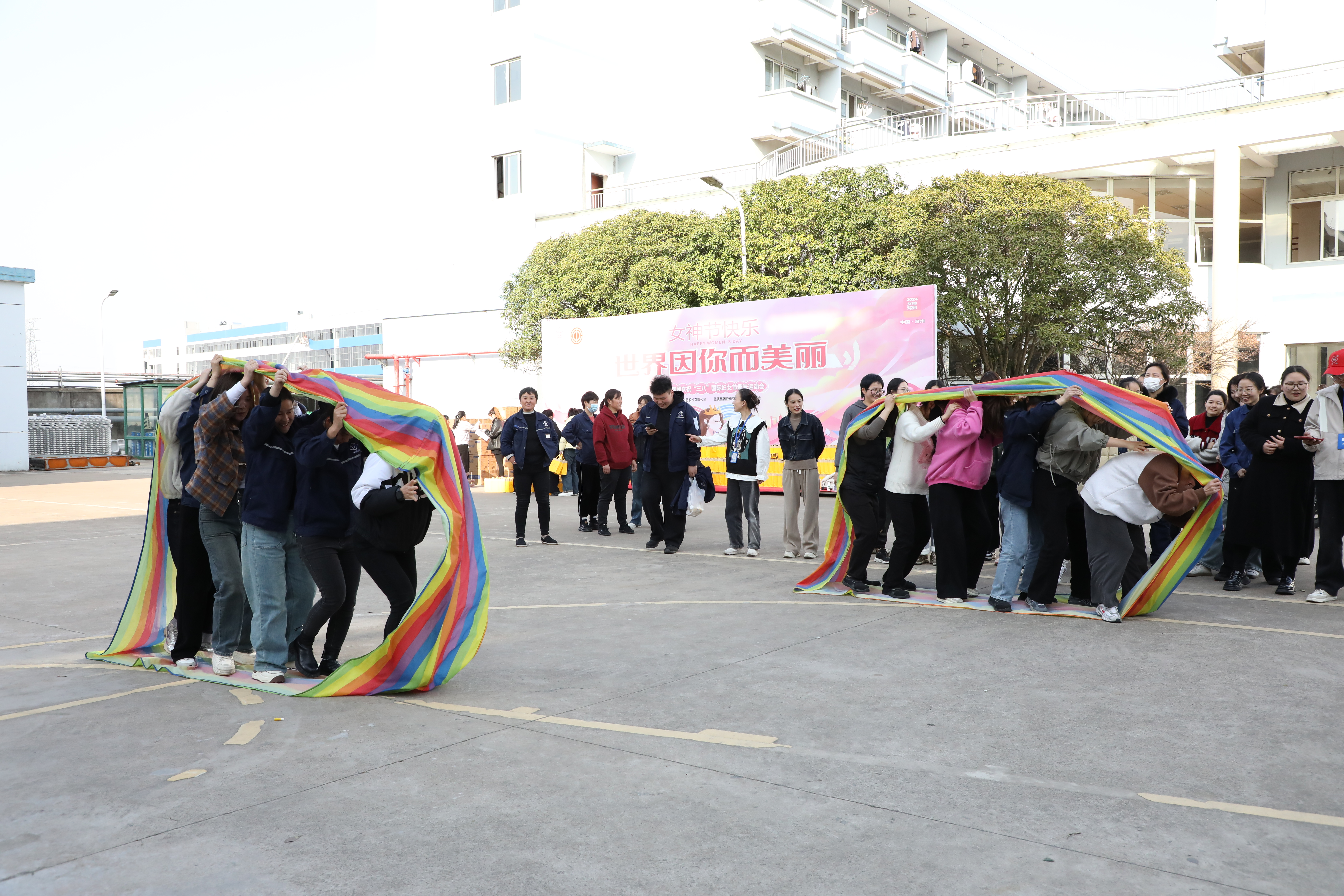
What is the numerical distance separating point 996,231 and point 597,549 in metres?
13.1

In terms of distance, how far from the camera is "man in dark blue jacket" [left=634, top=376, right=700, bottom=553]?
11531mm

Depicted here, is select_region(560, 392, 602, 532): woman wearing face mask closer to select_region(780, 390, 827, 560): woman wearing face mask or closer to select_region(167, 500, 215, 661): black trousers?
select_region(780, 390, 827, 560): woman wearing face mask

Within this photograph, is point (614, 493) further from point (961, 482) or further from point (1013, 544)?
point (1013, 544)

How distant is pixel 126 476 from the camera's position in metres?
29.3

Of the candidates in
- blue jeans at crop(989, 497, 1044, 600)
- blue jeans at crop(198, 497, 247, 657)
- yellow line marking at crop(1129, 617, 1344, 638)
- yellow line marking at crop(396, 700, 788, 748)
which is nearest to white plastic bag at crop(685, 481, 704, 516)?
blue jeans at crop(989, 497, 1044, 600)

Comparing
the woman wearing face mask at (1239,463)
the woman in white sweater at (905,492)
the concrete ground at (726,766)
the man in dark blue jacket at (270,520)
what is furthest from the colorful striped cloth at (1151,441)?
the man in dark blue jacket at (270,520)

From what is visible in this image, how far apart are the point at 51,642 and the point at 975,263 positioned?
60.2 feet

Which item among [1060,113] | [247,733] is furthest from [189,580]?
[1060,113]

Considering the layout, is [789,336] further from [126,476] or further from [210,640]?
[126,476]

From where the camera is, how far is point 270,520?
5.72m

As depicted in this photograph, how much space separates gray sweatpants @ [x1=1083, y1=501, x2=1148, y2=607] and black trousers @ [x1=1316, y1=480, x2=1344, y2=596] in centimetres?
182

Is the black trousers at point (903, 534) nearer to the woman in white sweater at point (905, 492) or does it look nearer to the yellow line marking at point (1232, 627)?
the woman in white sweater at point (905, 492)

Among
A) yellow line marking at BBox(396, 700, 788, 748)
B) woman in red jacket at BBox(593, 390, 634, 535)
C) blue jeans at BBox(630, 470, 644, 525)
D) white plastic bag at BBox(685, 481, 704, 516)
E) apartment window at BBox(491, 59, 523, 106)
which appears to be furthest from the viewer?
apartment window at BBox(491, 59, 523, 106)

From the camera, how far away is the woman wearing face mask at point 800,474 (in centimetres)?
1090
